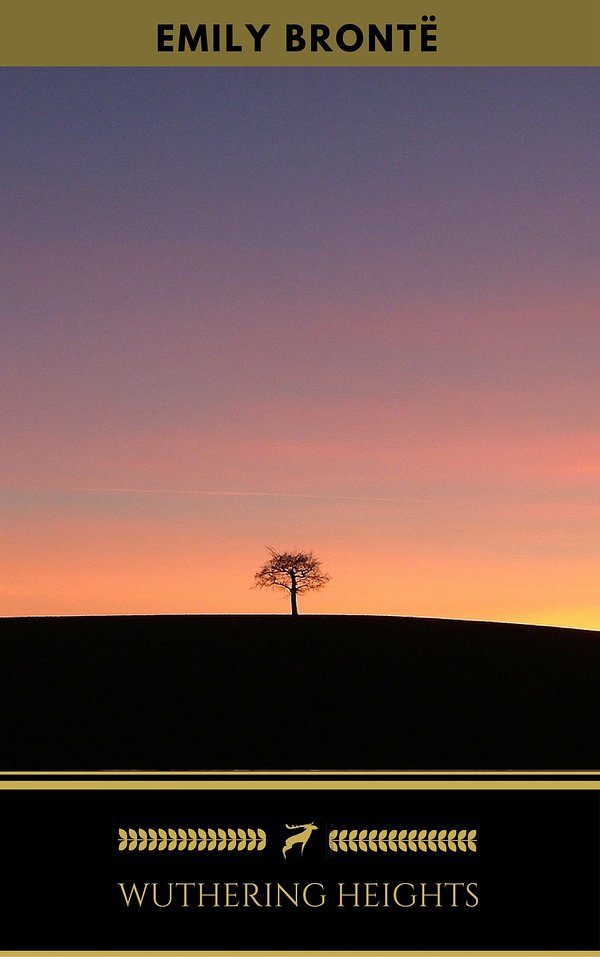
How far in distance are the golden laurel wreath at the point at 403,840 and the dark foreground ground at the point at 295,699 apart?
881 centimetres

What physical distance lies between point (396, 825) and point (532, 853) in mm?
1534

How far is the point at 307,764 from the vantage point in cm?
2003

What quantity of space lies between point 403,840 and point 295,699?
15703 millimetres

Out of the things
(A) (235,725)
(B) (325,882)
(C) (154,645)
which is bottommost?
(B) (325,882)

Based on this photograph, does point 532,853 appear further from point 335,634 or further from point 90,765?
point 335,634

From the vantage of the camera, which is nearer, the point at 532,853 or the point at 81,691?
the point at 532,853

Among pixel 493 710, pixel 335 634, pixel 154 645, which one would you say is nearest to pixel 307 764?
pixel 493 710

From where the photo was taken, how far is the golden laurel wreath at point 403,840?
1102 centimetres

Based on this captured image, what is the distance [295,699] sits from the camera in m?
26.6

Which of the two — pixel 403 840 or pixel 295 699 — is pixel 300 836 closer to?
pixel 403 840

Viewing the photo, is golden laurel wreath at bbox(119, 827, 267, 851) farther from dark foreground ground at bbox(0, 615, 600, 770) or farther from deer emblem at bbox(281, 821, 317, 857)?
dark foreground ground at bbox(0, 615, 600, 770)

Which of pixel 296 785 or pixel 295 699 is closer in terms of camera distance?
pixel 296 785

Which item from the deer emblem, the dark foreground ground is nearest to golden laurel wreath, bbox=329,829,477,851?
the deer emblem

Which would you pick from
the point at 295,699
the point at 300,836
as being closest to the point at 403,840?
the point at 300,836
